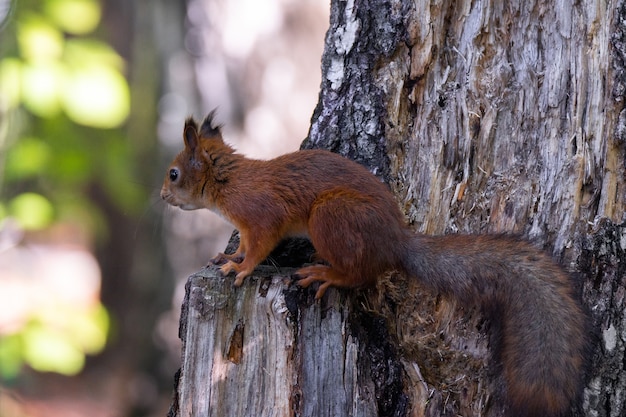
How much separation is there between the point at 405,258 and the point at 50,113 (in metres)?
1.60

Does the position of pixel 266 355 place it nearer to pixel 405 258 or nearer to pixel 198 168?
pixel 405 258

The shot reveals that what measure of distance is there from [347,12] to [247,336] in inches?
46.8

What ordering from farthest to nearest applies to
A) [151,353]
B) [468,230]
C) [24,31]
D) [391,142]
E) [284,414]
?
1. [151,353]
2. [24,31]
3. [391,142]
4. [468,230]
5. [284,414]

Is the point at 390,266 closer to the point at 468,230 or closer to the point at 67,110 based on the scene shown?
the point at 468,230

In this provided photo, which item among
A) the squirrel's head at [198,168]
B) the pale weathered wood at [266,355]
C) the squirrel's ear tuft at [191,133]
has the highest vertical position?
the squirrel's ear tuft at [191,133]

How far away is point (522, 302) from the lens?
200cm

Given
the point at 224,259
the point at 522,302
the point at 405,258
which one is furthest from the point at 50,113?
the point at 522,302

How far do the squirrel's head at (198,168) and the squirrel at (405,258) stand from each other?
8 cm

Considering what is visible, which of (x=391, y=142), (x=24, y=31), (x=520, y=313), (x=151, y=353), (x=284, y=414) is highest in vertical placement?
(x=24, y=31)

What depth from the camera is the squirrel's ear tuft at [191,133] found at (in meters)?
2.55

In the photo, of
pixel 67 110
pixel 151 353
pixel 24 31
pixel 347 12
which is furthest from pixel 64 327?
pixel 151 353

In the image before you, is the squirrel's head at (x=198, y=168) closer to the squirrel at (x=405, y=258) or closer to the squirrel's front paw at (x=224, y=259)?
the squirrel at (x=405, y=258)

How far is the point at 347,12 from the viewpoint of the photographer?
8.52ft

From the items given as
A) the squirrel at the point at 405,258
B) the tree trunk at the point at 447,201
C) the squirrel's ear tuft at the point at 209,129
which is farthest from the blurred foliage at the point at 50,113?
the tree trunk at the point at 447,201
